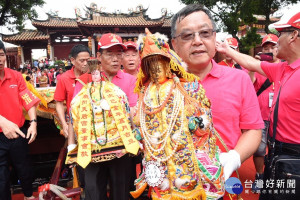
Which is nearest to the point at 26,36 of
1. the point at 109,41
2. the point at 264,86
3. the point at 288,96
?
the point at 109,41

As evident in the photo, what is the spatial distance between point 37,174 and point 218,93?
12.3 ft

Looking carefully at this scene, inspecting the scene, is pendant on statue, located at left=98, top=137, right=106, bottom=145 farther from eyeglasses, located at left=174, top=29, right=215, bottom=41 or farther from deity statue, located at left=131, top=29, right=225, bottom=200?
eyeglasses, located at left=174, top=29, right=215, bottom=41

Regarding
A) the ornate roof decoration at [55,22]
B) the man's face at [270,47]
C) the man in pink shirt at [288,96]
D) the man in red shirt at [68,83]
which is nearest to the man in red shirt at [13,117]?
the man in red shirt at [68,83]

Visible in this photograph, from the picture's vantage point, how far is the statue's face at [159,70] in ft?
3.89

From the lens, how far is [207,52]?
133cm

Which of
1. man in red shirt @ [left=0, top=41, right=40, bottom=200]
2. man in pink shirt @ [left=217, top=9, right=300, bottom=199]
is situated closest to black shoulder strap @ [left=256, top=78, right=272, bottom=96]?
man in pink shirt @ [left=217, top=9, right=300, bottom=199]

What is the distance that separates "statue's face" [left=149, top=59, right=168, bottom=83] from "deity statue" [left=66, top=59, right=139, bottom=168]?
89 cm

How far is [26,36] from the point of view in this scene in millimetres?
23281

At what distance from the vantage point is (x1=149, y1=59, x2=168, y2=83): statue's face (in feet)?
3.89

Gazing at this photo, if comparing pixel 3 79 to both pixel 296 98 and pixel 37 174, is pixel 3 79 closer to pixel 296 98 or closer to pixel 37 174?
pixel 37 174

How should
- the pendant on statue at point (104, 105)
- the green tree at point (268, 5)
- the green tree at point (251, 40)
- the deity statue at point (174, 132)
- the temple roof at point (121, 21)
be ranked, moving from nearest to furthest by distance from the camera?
1. the deity statue at point (174, 132)
2. the pendant on statue at point (104, 105)
3. the green tree at point (251, 40)
4. the green tree at point (268, 5)
5. the temple roof at point (121, 21)

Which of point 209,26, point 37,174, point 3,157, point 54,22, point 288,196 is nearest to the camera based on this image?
point 209,26

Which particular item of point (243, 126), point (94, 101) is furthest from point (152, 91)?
point (94, 101)

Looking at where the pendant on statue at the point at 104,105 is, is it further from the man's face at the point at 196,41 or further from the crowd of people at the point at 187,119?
the man's face at the point at 196,41
